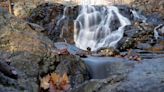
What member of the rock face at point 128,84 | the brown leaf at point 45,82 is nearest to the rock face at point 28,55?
the brown leaf at point 45,82

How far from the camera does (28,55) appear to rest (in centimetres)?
721

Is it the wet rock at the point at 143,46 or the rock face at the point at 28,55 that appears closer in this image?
the rock face at the point at 28,55

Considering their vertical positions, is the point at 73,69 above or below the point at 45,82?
below

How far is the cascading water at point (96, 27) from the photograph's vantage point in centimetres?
2103

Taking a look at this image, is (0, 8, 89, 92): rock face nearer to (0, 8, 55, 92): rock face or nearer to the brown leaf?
(0, 8, 55, 92): rock face

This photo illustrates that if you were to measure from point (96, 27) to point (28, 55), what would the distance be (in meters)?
15.4

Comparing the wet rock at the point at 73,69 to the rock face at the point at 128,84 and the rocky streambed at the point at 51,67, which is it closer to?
the rocky streambed at the point at 51,67

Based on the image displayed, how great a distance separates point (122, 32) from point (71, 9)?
4.78 m

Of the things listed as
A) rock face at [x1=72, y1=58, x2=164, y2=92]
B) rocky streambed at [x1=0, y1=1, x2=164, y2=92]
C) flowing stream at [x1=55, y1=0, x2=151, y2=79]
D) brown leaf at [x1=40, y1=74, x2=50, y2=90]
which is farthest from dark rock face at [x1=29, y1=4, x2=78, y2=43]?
rock face at [x1=72, y1=58, x2=164, y2=92]

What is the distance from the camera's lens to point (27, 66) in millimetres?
6883

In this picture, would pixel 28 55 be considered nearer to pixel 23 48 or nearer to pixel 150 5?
pixel 23 48

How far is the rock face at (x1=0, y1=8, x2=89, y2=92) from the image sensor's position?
6.61 metres

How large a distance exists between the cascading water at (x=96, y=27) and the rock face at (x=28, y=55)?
480 inches

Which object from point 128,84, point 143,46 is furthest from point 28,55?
point 143,46
